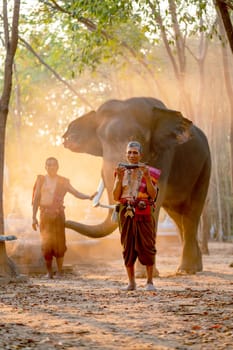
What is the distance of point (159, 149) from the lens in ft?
41.5

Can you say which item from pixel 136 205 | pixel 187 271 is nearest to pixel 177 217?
pixel 187 271

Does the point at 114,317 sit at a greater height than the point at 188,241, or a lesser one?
lesser

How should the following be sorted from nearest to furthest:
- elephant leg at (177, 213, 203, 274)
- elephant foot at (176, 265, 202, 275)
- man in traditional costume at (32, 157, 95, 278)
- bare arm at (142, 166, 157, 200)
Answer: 1. bare arm at (142, 166, 157, 200)
2. man in traditional costume at (32, 157, 95, 278)
3. elephant foot at (176, 265, 202, 275)
4. elephant leg at (177, 213, 203, 274)

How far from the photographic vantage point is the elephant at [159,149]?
1196 centimetres

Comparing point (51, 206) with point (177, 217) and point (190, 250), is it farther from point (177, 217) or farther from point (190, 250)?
point (177, 217)

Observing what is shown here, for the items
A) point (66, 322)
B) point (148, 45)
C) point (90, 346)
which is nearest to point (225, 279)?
point (66, 322)

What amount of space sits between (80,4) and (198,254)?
4.62 m

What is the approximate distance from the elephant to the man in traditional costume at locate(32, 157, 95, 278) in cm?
85

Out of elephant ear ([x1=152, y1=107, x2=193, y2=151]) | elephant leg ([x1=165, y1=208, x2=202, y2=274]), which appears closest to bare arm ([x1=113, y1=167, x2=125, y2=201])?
elephant ear ([x1=152, y1=107, x2=193, y2=151])

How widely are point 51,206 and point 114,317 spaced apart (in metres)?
5.84

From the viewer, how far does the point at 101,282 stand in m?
11.3

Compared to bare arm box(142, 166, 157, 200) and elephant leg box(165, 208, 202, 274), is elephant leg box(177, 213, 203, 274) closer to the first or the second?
elephant leg box(165, 208, 202, 274)

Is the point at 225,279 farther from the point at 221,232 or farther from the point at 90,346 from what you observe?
the point at 221,232

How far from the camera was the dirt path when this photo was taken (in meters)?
5.56
